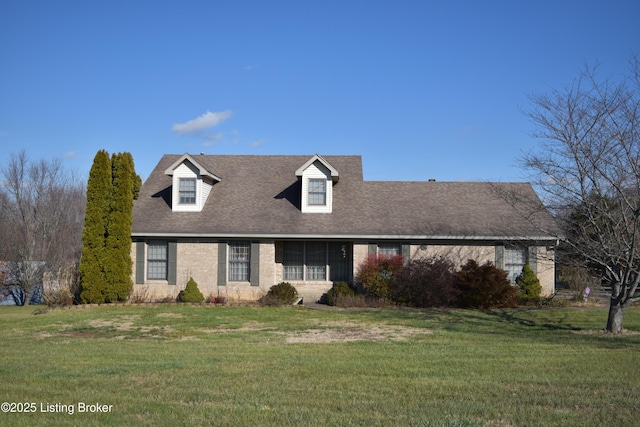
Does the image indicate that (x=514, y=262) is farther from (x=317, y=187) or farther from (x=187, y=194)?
(x=187, y=194)

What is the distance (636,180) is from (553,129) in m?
2.42

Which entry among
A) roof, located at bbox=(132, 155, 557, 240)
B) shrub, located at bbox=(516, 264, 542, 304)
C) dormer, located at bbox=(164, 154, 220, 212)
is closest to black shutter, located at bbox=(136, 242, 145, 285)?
roof, located at bbox=(132, 155, 557, 240)

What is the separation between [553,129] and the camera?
15.9 meters

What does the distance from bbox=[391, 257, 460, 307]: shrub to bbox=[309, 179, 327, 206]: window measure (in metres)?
5.13

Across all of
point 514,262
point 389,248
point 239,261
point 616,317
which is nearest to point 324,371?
point 616,317

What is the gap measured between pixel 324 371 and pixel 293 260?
1556 centimetres

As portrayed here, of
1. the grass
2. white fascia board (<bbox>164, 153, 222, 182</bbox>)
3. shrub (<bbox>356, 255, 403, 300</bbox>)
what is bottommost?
the grass

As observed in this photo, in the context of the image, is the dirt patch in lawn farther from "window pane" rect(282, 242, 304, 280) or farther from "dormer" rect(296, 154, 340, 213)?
"dormer" rect(296, 154, 340, 213)

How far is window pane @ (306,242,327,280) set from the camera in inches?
1000

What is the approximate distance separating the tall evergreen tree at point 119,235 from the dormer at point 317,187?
7056 mm

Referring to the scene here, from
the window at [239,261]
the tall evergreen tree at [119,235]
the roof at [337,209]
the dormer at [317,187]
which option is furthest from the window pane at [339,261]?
the tall evergreen tree at [119,235]

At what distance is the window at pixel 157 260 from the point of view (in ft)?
81.0

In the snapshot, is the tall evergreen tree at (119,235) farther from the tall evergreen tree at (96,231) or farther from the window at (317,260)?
the window at (317,260)

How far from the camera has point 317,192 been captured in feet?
83.9
